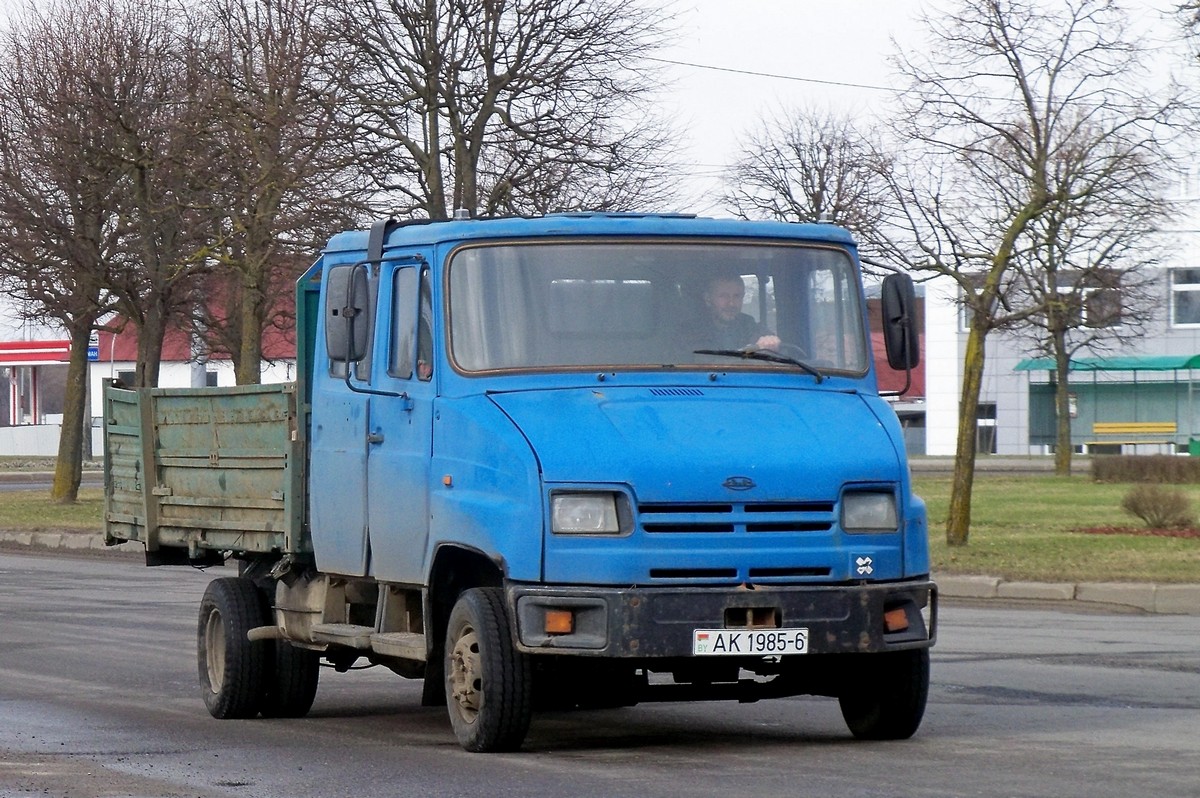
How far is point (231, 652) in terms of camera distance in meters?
10.0

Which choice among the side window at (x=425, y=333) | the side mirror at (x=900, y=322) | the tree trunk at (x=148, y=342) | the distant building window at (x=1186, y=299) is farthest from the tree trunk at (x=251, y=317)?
the distant building window at (x=1186, y=299)

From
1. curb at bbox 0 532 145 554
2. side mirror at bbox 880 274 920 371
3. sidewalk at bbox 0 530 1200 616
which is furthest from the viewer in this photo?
curb at bbox 0 532 145 554

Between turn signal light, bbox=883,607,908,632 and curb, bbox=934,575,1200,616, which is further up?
turn signal light, bbox=883,607,908,632

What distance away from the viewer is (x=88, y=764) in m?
8.02

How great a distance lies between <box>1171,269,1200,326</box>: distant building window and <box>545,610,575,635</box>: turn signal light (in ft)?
205

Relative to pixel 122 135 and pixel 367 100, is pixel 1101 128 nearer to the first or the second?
pixel 367 100

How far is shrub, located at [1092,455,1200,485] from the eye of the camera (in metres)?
37.1

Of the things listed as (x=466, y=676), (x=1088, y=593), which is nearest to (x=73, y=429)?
(x=1088, y=593)

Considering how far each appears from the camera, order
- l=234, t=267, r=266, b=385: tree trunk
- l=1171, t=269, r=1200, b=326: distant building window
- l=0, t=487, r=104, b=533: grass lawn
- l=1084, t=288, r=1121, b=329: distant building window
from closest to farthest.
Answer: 1. l=234, t=267, r=266, b=385: tree trunk
2. l=0, t=487, r=104, b=533: grass lawn
3. l=1084, t=288, r=1121, b=329: distant building window
4. l=1171, t=269, r=1200, b=326: distant building window

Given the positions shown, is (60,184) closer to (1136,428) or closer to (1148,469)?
(1148,469)

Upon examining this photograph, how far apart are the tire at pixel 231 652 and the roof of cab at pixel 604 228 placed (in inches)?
96.1

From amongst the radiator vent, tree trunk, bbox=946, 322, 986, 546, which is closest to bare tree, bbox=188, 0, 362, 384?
tree trunk, bbox=946, 322, 986, 546

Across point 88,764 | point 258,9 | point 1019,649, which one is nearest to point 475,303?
point 88,764

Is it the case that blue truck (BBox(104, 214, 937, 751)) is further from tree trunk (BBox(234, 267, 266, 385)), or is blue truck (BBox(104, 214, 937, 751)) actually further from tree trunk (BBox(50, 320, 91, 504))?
tree trunk (BBox(50, 320, 91, 504))
